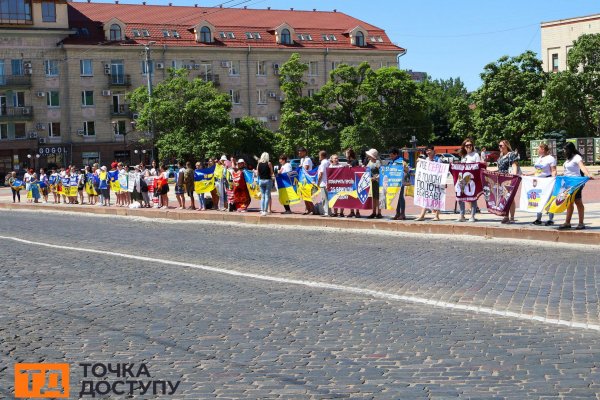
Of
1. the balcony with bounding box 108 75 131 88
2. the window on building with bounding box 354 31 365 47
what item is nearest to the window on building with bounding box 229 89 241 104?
the balcony with bounding box 108 75 131 88

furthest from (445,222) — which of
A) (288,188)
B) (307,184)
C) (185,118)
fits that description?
(185,118)

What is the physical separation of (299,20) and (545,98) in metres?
31.1

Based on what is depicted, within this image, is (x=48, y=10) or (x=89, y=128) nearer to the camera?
(x=48, y=10)

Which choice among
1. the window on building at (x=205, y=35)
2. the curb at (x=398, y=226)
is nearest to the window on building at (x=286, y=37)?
the window on building at (x=205, y=35)

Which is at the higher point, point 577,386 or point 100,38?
point 100,38

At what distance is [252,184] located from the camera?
2795 centimetres

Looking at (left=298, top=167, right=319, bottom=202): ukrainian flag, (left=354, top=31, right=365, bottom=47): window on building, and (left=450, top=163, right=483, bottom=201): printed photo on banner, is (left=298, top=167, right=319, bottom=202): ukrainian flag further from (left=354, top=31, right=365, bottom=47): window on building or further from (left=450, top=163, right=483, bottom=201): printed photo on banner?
(left=354, top=31, right=365, bottom=47): window on building

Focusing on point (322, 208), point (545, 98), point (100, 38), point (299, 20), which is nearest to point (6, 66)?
point (100, 38)

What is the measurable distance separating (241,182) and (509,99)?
52891 mm

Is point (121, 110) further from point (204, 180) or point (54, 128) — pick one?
point (204, 180)

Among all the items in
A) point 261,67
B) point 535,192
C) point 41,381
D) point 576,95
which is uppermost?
point 261,67

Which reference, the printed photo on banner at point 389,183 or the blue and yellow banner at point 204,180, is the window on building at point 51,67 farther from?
the printed photo on banner at point 389,183

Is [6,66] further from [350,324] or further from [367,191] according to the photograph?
[350,324]

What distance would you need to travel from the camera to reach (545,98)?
70.4 meters
